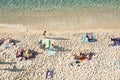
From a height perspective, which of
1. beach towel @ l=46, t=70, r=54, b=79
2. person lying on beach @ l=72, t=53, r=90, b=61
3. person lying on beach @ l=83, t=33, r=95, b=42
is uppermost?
person lying on beach @ l=83, t=33, r=95, b=42

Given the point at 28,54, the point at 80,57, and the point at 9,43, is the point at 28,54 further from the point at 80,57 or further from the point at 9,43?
the point at 80,57

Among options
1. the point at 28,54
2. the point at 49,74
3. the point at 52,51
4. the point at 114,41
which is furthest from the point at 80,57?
the point at 28,54

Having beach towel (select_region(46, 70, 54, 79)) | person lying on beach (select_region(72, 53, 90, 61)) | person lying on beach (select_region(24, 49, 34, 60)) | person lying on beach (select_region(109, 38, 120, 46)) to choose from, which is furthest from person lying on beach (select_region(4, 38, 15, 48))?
person lying on beach (select_region(109, 38, 120, 46))

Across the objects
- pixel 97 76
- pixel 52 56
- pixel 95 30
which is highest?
pixel 95 30

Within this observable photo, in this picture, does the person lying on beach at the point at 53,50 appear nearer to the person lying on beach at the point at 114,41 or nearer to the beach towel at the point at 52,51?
the beach towel at the point at 52,51

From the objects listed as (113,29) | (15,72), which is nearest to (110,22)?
(113,29)

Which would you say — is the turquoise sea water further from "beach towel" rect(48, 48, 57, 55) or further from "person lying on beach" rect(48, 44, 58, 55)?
"beach towel" rect(48, 48, 57, 55)

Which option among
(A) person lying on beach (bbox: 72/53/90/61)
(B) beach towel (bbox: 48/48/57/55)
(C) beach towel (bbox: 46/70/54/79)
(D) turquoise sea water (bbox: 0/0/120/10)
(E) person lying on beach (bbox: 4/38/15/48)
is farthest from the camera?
(D) turquoise sea water (bbox: 0/0/120/10)

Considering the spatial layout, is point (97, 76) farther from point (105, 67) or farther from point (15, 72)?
point (15, 72)
